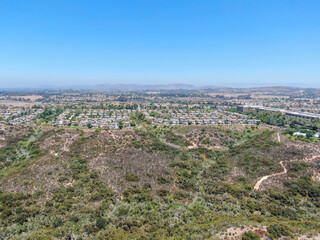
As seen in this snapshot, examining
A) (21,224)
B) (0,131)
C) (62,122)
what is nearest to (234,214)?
(21,224)

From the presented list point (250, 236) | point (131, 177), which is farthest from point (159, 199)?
point (250, 236)

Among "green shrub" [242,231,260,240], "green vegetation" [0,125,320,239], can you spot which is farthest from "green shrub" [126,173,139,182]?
"green shrub" [242,231,260,240]

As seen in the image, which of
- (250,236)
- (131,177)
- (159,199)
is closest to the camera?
(250,236)

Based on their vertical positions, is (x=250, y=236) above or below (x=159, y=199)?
above

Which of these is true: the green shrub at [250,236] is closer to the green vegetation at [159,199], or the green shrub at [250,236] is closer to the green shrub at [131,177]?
the green vegetation at [159,199]

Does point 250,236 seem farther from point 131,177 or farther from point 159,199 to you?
point 131,177

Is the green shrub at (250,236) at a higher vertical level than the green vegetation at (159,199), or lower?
higher

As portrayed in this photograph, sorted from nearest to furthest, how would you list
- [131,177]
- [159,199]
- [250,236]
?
[250,236], [159,199], [131,177]

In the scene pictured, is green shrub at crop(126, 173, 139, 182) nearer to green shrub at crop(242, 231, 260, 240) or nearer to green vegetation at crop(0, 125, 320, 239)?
green vegetation at crop(0, 125, 320, 239)

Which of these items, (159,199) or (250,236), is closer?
(250,236)

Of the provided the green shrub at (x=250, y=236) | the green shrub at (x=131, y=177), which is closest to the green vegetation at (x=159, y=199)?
the green shrub at (x=250, y=236)

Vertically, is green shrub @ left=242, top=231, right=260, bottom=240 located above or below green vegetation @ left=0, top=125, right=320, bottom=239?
above
